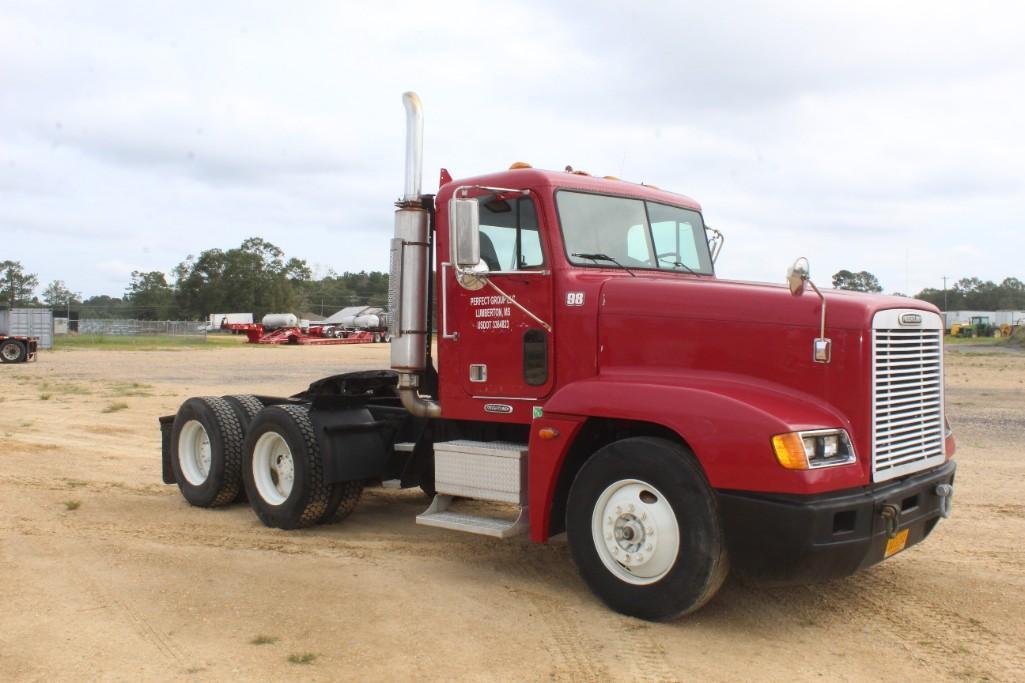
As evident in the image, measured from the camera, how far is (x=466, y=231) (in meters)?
5.84

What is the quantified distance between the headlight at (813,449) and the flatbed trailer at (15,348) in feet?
124

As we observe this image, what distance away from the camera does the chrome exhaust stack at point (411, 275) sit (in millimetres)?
7133

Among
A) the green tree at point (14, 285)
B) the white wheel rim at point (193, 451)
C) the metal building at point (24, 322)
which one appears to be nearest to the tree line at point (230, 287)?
the green tree at point (14, 285)

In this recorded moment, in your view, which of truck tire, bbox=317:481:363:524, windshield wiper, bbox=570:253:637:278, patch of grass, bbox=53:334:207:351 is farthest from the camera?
patch of grass, bbox=53:334:207:351

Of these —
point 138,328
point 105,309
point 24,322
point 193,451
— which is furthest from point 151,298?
point 193,451

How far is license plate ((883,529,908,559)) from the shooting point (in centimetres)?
520

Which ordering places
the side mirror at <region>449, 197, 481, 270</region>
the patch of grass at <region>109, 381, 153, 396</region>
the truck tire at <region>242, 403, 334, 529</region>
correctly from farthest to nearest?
the patch of grass at <region>109, 381, 153, 396</region>
the truck tire at <region>242, 403, 334, 529</region>
the side mirror at <region>449, 197, 481, 270</region>

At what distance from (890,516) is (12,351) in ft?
126

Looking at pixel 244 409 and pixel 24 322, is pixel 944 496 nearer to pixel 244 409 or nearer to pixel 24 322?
pixel 244 409

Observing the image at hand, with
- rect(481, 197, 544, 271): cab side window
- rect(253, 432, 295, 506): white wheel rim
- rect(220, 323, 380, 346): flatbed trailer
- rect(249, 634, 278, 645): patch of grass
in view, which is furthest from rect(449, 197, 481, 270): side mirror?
rect(220, 323, 380, 346): flatbed trailer

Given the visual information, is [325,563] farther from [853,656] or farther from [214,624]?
[853,656]

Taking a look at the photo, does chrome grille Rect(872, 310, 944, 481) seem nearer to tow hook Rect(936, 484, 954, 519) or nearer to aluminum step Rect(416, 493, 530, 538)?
tow hook Rect(936, 484, 954, 519)

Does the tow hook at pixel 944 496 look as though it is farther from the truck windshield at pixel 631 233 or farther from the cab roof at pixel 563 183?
the cab roof at pixel 563 183

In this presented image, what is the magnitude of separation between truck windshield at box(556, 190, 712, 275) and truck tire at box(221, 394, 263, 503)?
3.98m
